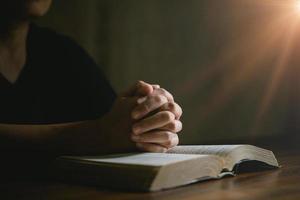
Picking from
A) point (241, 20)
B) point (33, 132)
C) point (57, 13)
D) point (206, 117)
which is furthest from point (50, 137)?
point (241, 20)

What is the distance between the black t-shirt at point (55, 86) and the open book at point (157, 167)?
0.54 meters

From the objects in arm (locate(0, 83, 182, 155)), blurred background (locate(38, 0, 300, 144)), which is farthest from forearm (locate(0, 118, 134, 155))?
blurred background (locate(38, 0, 300, 144))

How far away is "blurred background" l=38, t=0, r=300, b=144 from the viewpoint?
1773 mm

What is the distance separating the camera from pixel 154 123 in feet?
2.56

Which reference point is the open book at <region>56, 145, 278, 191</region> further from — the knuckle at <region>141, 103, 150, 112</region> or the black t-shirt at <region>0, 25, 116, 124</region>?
the black t-shirt at <region>0, 25, 116, 124</region>

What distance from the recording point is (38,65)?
1.31m

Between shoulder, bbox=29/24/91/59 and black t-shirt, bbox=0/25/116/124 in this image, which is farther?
shoulder, bbox=29/24/91/59

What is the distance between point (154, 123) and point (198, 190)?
6.9 inches

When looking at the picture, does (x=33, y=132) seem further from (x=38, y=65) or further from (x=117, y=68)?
(x=117, y=68)

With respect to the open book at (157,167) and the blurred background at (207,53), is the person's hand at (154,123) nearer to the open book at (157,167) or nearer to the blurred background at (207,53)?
the open book at (157,167)

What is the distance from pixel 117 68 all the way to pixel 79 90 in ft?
1.39

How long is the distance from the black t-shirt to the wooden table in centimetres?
52

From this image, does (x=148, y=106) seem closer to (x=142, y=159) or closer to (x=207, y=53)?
(x=142, y=159)

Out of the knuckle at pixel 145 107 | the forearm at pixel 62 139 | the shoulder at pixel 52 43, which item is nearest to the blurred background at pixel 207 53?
the shoulder at pixel 52 43
